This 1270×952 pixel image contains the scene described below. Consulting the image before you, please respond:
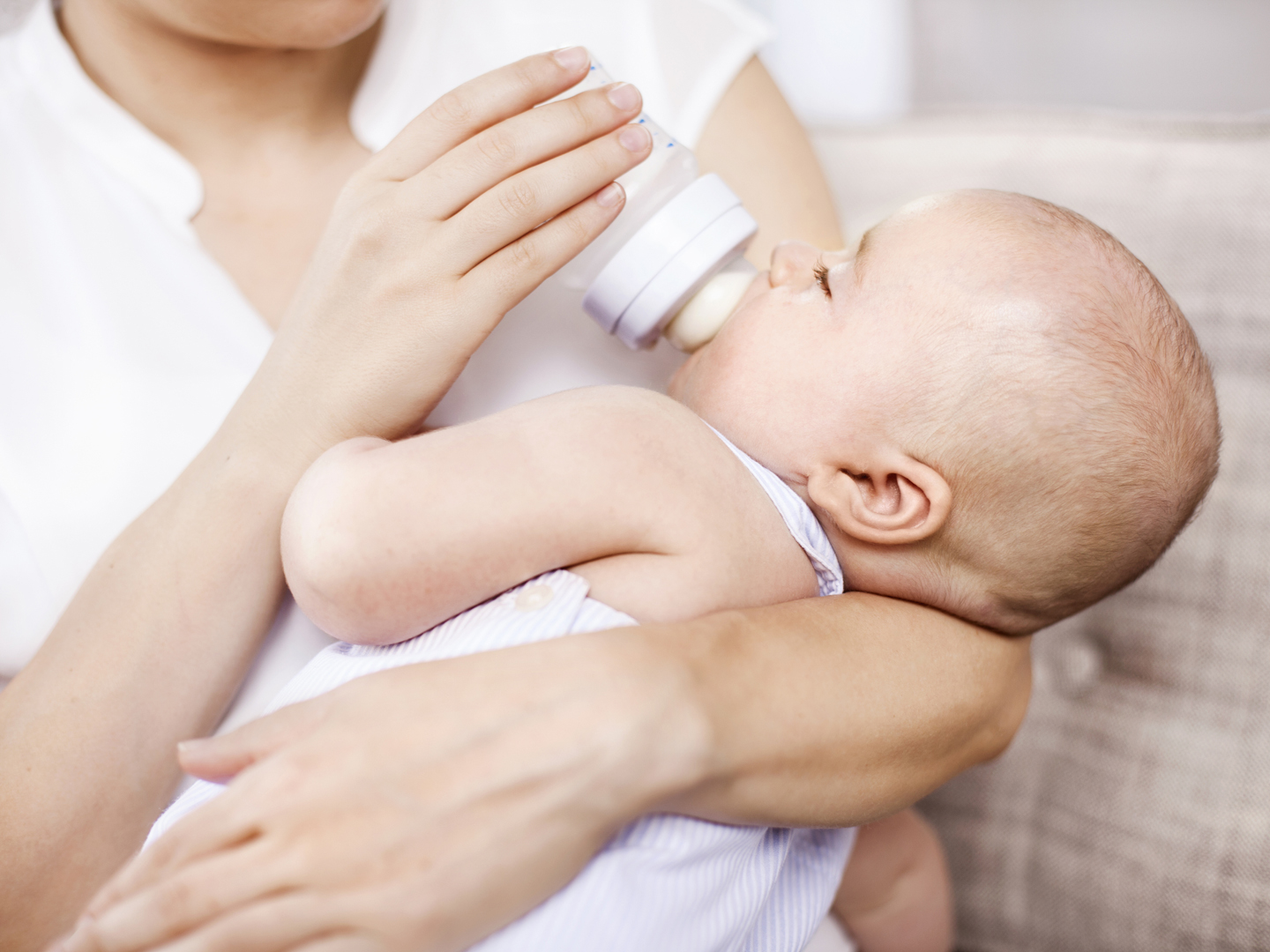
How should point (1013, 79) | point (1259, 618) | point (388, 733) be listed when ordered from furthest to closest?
point (1013, 79), point (1259, 618), point (388, 733)

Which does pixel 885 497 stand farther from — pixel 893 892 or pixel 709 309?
pixel 893 892

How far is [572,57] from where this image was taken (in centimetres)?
78

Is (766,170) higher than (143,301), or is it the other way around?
(143,301)

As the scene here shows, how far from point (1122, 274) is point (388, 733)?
0.66 m

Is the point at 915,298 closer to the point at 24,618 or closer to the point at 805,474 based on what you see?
the point at 805,474

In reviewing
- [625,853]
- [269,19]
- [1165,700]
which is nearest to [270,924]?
[625,853]

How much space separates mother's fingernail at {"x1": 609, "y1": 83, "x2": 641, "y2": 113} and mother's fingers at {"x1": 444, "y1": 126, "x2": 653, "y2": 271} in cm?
3

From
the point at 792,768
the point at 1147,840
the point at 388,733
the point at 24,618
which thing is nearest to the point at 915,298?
the point at 792,768

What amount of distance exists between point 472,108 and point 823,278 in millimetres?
333

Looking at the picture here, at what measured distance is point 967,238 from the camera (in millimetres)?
737

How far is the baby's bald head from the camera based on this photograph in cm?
69

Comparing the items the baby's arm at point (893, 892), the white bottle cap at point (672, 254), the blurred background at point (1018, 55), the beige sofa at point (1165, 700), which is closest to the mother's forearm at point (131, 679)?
the white bottle cap at point (672, 254)

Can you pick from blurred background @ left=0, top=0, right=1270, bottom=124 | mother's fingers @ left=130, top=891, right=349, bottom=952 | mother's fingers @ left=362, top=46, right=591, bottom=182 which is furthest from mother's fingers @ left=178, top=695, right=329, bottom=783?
blurred background @ left=0, top=0, right=1270, bottom=124

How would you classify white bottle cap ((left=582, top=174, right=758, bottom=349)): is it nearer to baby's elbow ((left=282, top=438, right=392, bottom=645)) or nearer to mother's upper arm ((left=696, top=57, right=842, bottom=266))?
mother's upper arm ((left=696, top=57, right=842, bottom=266))
